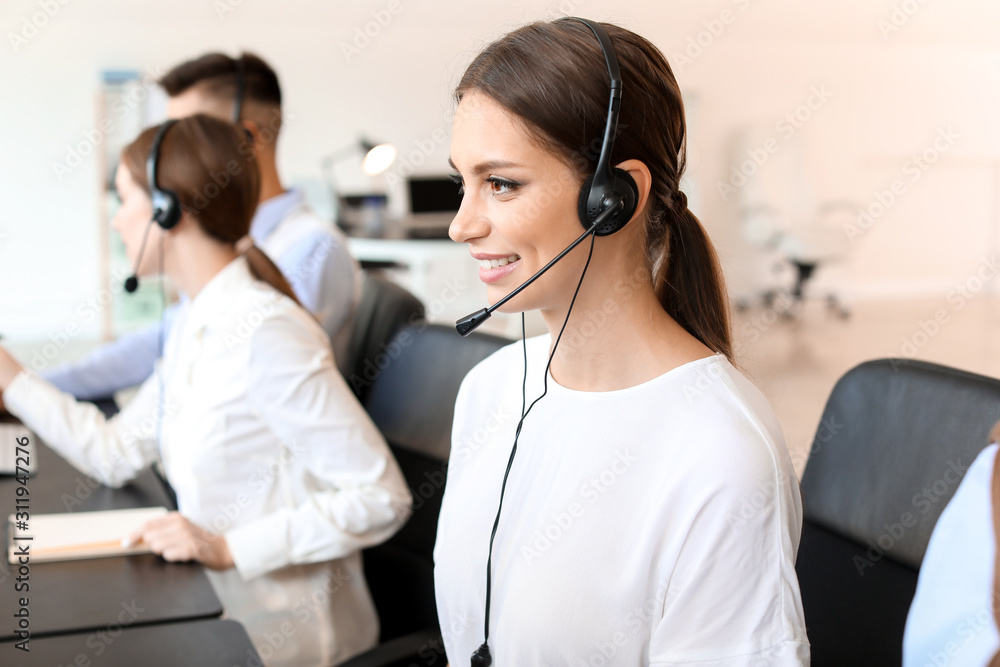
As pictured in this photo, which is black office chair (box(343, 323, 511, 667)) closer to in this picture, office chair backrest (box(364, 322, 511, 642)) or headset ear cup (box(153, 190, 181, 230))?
office chair backrest (box(364, 322, 511, 642))

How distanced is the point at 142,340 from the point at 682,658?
173 cm

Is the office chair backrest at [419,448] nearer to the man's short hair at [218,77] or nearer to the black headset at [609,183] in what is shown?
the black headset at [609,183]

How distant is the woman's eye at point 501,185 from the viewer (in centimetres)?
94

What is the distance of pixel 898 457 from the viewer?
1.05 meters

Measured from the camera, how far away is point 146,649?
0.99 metres

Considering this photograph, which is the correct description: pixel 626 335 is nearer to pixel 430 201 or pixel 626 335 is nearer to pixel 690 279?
pixel 690 279

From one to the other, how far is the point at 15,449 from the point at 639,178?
1.28 meters

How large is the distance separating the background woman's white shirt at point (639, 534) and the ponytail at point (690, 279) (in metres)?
0.08

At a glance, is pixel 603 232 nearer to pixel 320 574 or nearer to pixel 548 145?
pixel 548 145

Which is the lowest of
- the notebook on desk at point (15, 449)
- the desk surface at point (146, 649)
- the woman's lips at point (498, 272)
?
the notebook on desk at point (15, 449)
